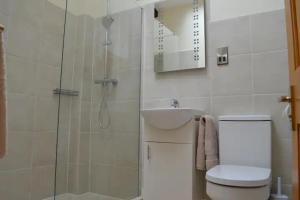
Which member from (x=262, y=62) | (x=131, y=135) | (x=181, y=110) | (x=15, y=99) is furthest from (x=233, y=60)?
(x=15, y=99)

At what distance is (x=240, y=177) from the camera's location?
1262mm

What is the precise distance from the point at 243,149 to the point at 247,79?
1.71 feet

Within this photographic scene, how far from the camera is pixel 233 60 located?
189cm

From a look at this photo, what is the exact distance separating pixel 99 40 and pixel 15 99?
88cm

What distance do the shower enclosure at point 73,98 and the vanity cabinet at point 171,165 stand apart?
40 centimetres

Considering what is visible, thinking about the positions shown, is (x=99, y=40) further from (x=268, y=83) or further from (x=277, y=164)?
(x=277, y=164)

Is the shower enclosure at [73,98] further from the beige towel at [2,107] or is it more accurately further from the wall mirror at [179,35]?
the beige towel at [2,107]

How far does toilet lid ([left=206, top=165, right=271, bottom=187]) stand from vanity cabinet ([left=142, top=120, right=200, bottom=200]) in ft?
0.97

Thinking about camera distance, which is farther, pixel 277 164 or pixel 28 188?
pixel 28 188

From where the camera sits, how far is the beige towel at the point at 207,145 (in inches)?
66.9

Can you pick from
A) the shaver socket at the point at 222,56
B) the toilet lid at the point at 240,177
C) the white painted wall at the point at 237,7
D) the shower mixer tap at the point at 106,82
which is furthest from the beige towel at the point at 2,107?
the white painted wall at the point at 237,7

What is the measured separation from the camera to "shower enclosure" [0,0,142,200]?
185cm

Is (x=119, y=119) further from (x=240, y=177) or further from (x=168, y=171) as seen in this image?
(x=240, y=177)

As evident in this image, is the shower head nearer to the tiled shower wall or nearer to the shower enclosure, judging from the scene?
the shower enclosure
